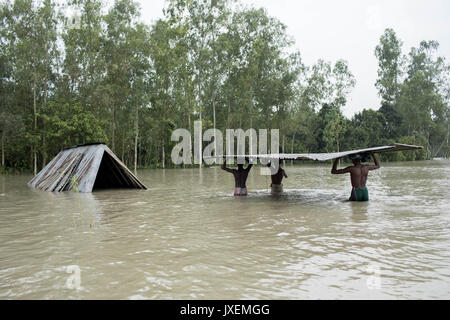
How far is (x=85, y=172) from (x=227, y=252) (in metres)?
10.2

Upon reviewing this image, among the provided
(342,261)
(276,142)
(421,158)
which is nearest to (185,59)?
(276,142)

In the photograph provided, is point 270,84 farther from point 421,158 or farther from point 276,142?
point 421,158

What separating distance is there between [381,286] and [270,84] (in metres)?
38.9

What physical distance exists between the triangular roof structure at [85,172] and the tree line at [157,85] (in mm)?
8840

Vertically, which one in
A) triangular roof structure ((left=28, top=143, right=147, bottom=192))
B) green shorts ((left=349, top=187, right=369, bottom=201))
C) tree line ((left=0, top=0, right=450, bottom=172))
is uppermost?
tree line ((left=0, top=0, right=450, bottom=172))

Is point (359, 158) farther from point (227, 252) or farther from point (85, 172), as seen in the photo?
point (85, 172)

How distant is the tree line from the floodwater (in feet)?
40.5

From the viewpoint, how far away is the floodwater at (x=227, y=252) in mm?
3701

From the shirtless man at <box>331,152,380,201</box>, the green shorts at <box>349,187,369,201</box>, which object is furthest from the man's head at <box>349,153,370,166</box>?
the green shorts at <box>349,187,369,201</box>

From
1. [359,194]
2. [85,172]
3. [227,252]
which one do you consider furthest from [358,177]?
[85,172]

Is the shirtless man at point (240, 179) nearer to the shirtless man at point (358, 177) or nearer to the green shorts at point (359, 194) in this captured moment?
the shirtless man at point (358, 177)

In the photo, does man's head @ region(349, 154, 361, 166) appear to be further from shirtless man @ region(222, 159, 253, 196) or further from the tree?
the tree

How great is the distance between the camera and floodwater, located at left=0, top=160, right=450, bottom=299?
12.1ft

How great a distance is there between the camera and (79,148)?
15.5 meters
